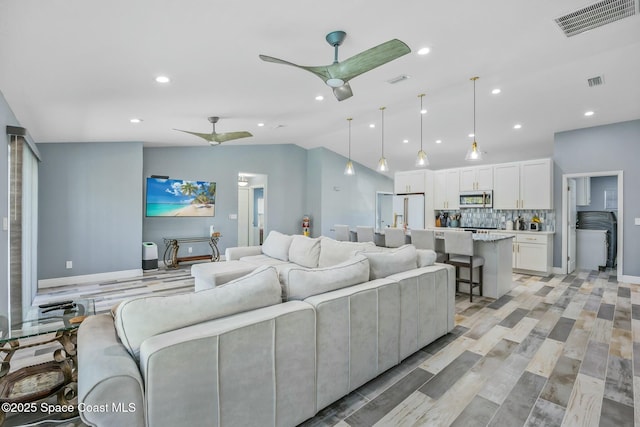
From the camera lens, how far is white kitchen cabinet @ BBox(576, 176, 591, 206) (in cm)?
662

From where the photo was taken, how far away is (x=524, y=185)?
607cm

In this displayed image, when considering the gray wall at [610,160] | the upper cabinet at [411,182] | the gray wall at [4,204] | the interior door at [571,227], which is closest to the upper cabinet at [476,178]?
the upper cabinet at [411,182]

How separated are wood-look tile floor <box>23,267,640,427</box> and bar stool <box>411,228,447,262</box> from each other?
887 mm

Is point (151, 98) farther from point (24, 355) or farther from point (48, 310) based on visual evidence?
point (24, 355)

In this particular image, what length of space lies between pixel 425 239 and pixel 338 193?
426 cm

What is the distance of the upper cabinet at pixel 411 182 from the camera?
7.35 m

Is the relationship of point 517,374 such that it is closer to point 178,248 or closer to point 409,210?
point 409,210

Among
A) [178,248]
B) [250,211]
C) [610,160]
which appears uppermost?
[610,160]

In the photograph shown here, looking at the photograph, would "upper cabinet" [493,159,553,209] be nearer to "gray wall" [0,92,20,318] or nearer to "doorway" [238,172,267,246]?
"doorway" [238,172,267,246]

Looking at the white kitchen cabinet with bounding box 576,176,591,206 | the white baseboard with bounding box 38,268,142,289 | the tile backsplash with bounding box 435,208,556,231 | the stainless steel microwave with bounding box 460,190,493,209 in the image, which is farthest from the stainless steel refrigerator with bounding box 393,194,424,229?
the white baseboard with bounding box 38,268,142,289

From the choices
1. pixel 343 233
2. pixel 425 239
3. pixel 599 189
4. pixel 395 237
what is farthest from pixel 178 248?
pixel 599 189

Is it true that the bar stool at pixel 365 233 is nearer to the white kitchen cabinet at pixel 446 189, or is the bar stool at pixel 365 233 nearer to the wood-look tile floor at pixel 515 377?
the wood-look tile floor at pixel 515 377

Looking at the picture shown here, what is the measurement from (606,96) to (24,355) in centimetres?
774

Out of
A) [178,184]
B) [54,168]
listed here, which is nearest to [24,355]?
[54,168]
